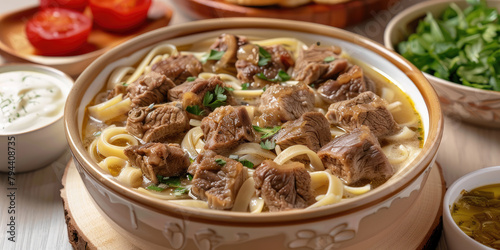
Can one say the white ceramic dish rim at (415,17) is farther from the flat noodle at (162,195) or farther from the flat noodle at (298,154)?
the flat noodle at (162,195)

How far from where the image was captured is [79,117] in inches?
235

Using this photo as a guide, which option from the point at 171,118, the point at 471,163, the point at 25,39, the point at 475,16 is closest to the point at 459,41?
the point at 475,16

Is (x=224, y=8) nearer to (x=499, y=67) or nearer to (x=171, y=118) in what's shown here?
(x=171, y=118)

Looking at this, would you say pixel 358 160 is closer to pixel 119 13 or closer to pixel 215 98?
pixel 215 98

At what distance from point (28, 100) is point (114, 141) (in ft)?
5.85

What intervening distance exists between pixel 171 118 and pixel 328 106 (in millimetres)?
1890

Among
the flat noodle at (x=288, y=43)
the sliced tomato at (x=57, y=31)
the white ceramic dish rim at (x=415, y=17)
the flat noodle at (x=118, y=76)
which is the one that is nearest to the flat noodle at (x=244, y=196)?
the flat noodle at (x=118, y=76)

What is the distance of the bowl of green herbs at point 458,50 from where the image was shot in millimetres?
7004

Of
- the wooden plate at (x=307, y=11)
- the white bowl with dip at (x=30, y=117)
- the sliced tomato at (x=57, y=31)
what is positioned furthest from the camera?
the wooden plate at (x=307, y=11)

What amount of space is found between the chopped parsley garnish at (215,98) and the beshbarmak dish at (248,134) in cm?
1

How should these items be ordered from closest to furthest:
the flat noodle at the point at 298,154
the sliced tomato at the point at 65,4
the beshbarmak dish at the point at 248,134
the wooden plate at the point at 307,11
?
the beshbarmak dish at the point at 248,134 < the flat noodle at the point at 298,154 < the wooden plate at the point at 307,11 < the sliced tomato at the point at 65,4

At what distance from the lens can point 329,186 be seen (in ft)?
16.2

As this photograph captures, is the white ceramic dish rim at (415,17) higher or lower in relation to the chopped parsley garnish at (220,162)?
lower

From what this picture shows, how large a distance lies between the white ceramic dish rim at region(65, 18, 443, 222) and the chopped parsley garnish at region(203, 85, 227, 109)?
1.41 metres
